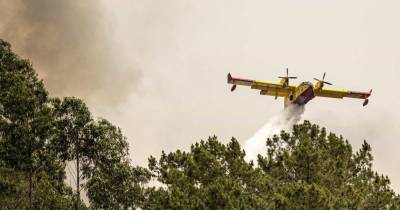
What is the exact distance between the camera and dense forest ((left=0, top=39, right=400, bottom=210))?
28.7 m

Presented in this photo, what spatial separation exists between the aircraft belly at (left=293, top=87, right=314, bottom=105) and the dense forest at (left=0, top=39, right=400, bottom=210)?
25281 mm

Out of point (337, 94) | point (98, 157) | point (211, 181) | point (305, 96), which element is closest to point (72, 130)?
point (98, 157)

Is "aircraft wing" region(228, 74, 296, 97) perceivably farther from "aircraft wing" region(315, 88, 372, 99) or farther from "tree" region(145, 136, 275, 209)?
"tree" region(145, 136, 275, 209)

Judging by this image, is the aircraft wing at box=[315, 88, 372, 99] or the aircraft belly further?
the aircraft wing at box=[315, 88, 372, 99]

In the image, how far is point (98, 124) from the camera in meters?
37.7

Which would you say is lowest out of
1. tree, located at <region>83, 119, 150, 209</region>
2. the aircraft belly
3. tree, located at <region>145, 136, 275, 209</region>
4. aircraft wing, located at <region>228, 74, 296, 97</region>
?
tree, located at <region>145, 136, 275, 209</region>

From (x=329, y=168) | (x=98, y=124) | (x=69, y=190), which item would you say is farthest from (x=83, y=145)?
(x=329, y=168)

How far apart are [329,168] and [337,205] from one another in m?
3.30

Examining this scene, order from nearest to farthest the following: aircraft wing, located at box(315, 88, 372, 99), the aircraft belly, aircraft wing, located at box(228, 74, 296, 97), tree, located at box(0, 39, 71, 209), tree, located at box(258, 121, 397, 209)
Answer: tree, located at box(258, 121, 397, 209), tree, located at box(0, 39, 71, 209), the aircraft belly, aircraft wing, located at box(228, 74, 296, 97), aircraft wing, located at box(315, 88, 372, 99)

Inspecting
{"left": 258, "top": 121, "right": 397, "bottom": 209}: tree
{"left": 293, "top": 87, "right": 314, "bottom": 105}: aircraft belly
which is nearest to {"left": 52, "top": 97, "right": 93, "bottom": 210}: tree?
Answer: {"left": 258, "top": 121, "right": 397, "bottom": 209}: tree

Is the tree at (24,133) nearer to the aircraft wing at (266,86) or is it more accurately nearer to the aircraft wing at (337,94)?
the aircraft wing at (266,86)

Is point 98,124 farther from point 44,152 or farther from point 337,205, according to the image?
point 337,205

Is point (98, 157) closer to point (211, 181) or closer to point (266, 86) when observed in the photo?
point (211, 181)

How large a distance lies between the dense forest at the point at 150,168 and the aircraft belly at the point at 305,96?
82.9 feet
